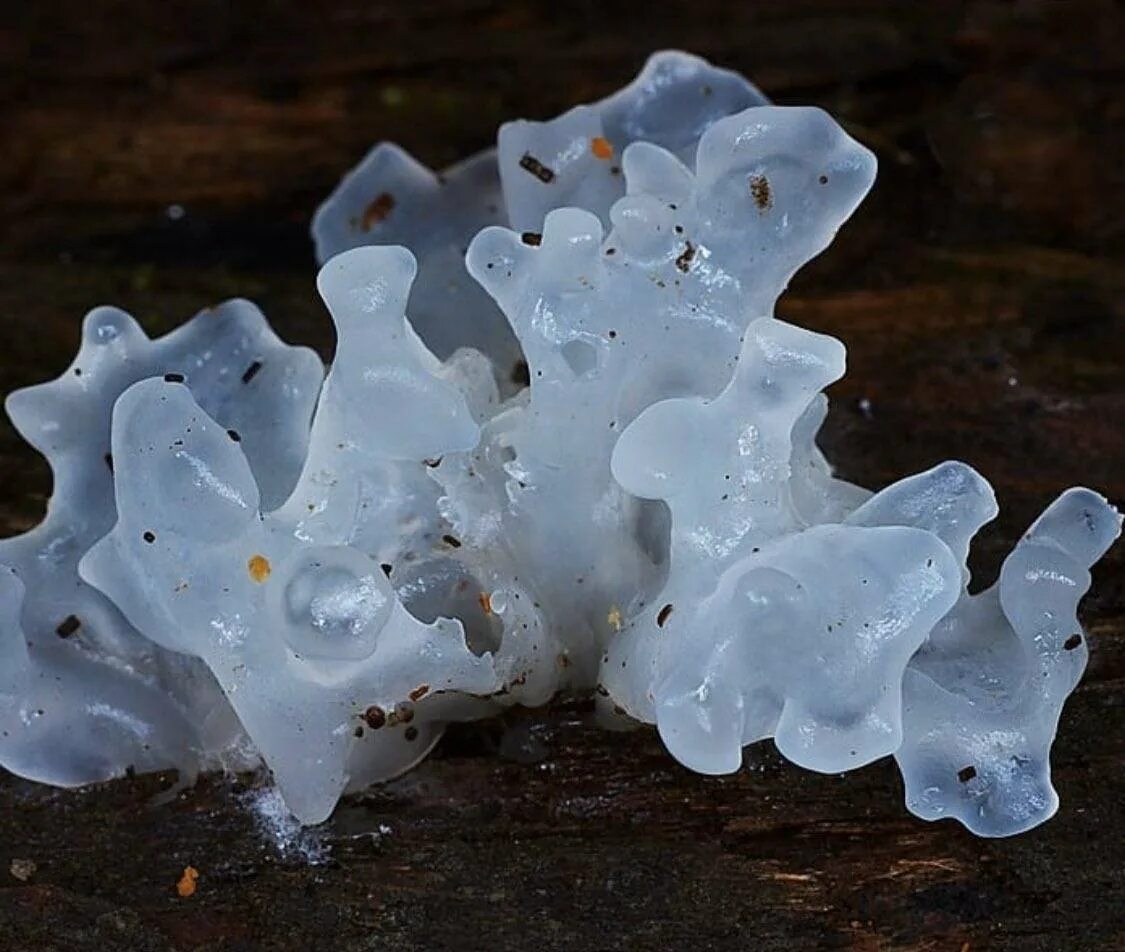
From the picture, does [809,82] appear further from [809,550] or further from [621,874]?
[621,874]

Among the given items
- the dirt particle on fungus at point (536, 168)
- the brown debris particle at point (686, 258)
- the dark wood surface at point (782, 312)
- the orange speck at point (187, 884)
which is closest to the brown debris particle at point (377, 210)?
the dark wood surface at point (782, 312)

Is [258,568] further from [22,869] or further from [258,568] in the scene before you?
[22,869]

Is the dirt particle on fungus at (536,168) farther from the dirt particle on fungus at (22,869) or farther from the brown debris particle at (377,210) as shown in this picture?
the dirt particle on fungus at (22,869)

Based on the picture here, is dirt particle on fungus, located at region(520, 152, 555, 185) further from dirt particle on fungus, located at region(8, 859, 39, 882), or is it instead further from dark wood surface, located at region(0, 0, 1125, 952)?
dirt particle on fungus, located at region(8, 859, 39, 882)

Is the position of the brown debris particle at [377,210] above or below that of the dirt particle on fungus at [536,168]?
below

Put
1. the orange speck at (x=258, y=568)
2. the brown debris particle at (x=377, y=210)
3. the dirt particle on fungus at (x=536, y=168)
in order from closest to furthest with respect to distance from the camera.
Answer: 1. the orange speck at (x=258, y=568)
2. the dirt particle on fungus at (x=536, y=168)
3. the brown debris particle at (x=377, y=210)

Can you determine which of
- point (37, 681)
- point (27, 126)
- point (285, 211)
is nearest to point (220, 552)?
point (37, 681)

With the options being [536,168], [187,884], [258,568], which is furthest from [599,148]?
[187,884]
